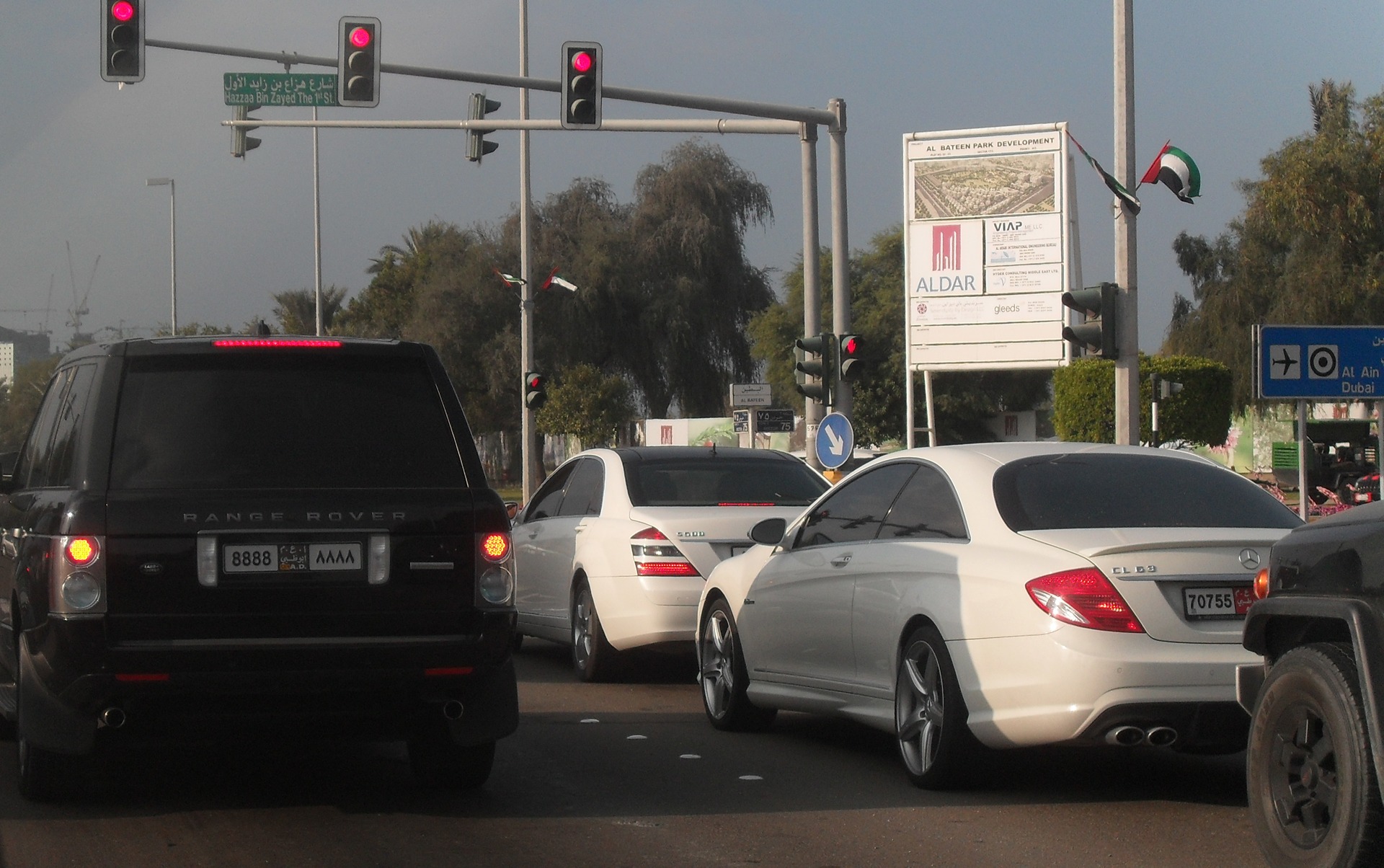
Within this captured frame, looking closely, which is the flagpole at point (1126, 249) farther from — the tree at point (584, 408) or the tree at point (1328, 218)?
the tree at point (584, 408)

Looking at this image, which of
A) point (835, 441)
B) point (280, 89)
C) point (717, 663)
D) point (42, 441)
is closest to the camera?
point (42, 441)

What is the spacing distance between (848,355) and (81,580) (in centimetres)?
1484

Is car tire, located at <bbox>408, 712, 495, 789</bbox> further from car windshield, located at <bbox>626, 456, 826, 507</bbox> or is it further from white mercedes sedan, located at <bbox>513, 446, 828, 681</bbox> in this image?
car windshield, located at <bbox>626, 456, 826, 507</bbox>

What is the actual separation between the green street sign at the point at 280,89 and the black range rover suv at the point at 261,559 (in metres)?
12.6

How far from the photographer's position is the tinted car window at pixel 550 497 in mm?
12930

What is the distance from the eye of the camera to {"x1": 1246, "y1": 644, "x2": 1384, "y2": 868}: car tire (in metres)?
4.79

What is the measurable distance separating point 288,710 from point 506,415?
2218 inches

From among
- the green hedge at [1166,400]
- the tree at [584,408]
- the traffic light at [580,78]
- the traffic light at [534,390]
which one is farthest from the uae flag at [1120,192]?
the tree at [584,408]

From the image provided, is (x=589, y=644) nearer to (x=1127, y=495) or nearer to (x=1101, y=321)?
(x=1127, y=495)

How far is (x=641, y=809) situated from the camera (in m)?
6.87

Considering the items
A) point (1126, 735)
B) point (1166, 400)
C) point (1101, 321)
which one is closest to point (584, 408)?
point (1166, 400)

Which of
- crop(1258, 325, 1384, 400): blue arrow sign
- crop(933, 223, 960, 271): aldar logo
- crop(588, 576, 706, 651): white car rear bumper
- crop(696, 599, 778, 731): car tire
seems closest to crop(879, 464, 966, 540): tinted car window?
crop(696, 599, 778, 731): car tire

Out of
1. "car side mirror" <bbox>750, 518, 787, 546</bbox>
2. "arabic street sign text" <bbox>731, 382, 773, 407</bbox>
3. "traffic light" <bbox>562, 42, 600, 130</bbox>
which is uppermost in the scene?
"traffic light" <bbox>562, 42, 600, 130</bbox>

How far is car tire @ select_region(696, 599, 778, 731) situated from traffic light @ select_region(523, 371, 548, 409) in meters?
25.3
